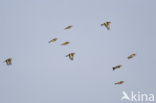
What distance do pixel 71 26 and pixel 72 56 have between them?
33.5 ft

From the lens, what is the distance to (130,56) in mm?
182875

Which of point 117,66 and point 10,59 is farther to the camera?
point 117,66

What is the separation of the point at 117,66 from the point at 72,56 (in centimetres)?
1820

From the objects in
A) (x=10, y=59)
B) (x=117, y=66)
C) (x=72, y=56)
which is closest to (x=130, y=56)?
(x=117, y=66)

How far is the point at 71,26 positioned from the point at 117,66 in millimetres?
23908

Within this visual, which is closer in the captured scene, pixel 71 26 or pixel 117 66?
pixel 71 26

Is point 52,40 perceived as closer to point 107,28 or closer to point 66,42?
point 66,42

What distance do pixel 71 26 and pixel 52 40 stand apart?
773 centimetres

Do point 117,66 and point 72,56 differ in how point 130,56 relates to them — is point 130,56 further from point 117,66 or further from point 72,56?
point 72,56

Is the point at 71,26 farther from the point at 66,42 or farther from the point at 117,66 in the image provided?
the point at 117,66

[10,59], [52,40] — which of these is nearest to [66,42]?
[52,40]

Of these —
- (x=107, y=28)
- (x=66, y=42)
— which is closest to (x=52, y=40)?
(x=66, y=42)

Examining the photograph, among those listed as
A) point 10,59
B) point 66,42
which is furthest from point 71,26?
point 10,59

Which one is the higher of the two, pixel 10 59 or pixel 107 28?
pixel 107 28
